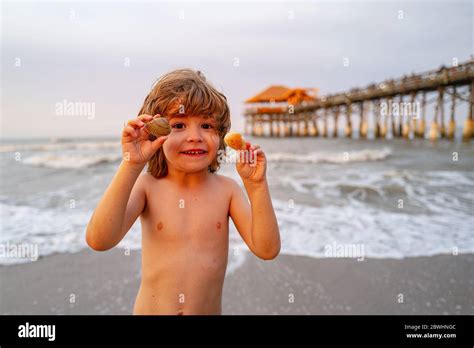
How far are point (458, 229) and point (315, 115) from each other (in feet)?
108

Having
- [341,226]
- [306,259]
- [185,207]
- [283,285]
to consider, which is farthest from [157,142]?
[341,226]

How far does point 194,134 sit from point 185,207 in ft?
1.30

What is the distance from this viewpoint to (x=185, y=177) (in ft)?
5.29

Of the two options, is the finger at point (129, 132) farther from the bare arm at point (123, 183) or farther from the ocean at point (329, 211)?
the ocean at point (329, 211)

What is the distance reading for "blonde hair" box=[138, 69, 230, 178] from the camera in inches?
56.0

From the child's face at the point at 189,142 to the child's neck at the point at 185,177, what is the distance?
0.51 ft

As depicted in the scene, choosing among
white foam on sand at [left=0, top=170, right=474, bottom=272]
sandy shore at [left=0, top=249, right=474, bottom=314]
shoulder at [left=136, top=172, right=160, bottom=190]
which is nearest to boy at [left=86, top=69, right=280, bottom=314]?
shoulder at [left=136, top=172, right=160, bottom=190]

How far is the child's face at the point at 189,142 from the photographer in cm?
140

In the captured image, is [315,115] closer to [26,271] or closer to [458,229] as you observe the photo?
[458,229]

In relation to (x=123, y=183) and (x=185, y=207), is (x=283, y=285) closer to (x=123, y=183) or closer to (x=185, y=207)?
(x=185, y=207)

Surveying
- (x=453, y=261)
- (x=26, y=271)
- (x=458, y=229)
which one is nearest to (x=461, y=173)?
(x=458, y=229)

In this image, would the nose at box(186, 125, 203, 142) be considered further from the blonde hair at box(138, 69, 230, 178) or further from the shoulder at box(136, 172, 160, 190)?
the shoulder at box(136, 172, 160, 190)

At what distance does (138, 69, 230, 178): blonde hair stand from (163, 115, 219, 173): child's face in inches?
1.6

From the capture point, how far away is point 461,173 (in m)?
8.93
